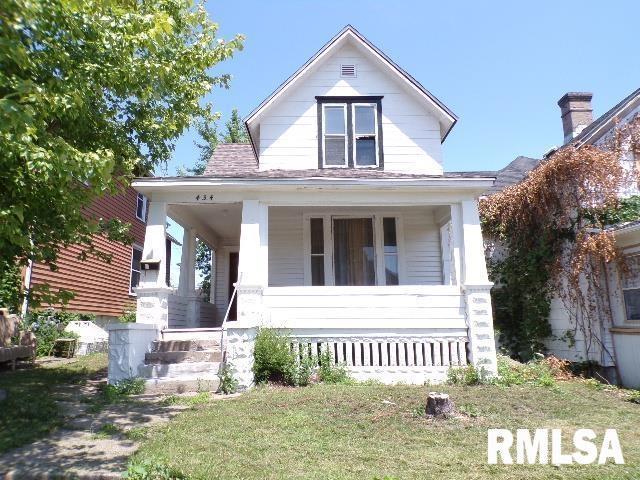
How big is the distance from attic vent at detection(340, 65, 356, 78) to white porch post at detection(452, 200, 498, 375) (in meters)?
4.58

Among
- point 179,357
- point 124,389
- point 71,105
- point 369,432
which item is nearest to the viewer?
point 71,105

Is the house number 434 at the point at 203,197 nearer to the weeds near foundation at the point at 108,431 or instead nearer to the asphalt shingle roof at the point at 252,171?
the asphalt shingle roof at the point at 252,171

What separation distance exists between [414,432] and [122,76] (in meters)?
5.82

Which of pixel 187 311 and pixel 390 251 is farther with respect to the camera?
pixel 187 311

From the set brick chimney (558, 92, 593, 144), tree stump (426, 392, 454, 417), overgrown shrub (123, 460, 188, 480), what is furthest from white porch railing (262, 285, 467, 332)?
brick chimney (558, 92, 593, 144)

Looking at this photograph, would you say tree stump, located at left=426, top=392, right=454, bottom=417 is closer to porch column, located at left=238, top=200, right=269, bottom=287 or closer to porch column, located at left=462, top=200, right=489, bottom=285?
porch column, located at left=462, top=200, right=489, bottom=285

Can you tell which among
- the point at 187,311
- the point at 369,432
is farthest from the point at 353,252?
the point at 369,432

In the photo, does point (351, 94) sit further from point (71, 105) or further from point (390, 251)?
point (71, 105)

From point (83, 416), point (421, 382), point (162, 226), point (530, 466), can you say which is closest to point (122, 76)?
point (162, 226)

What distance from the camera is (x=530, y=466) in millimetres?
4625

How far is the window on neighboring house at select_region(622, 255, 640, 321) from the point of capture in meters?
10.1

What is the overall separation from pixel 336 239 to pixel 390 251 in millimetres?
1348

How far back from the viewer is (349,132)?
39.3 ft

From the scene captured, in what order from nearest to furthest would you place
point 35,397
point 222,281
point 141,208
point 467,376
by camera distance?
point 35,397 < point 467,376 < point 222,281 < point 141,208
